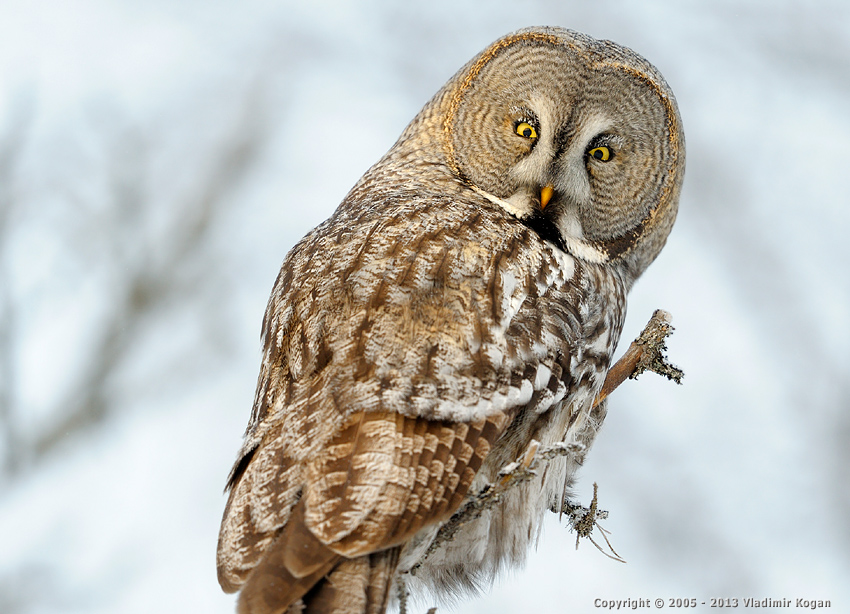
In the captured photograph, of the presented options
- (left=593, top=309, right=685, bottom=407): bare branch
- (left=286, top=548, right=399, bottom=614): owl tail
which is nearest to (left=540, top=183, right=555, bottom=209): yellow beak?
(left=593, top=309, right=685, bottom=407): bare branch

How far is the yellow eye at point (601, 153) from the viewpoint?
3.88m

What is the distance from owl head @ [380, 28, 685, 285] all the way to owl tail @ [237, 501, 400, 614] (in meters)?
1.65

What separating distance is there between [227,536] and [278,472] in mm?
234

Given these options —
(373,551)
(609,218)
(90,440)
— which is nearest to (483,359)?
(373,551)

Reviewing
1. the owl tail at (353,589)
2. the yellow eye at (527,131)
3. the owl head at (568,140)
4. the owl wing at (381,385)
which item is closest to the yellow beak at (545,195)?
the owl head at (568,140)

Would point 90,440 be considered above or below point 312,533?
above

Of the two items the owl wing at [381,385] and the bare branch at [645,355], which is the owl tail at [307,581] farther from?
the bare branch at [645,355]

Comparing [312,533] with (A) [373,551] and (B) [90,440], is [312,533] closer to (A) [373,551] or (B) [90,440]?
(A) [373,551]

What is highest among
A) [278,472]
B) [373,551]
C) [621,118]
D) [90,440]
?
[621,118]

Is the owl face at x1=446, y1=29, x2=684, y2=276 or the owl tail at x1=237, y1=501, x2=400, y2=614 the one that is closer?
the owl tail at x1=237, y1=501, x2=400, y2=614

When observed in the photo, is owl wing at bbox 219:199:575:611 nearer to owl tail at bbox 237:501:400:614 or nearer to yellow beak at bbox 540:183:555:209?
owl tail at bbox 237:501:400:614

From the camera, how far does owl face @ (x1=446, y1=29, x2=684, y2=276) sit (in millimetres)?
3762

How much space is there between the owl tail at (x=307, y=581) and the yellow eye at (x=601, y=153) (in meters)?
2.09

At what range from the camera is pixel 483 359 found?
111 inches
